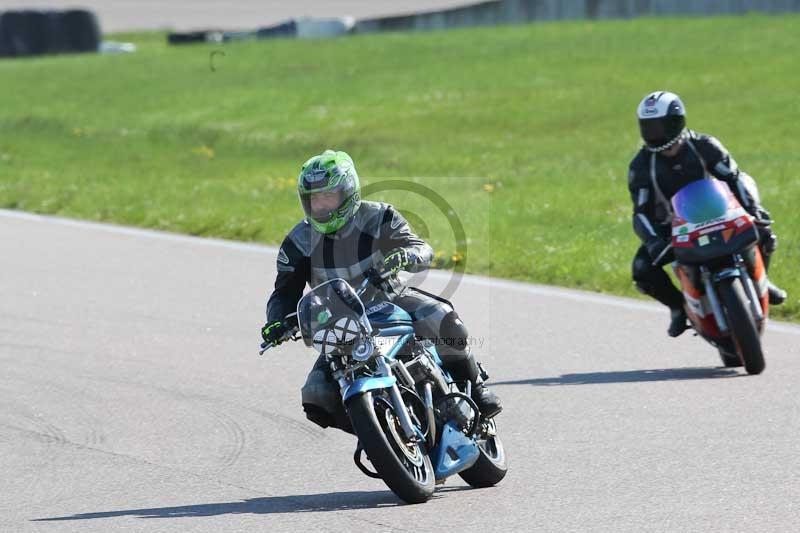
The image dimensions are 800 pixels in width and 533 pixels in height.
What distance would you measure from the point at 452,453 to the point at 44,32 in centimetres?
3307

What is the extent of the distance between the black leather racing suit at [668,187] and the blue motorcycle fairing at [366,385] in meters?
3.87

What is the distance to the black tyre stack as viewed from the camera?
38062 mm

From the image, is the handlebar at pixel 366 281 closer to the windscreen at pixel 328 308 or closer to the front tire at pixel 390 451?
the windscreen at pixel 328 308

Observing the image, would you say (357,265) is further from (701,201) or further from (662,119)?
(662,119)

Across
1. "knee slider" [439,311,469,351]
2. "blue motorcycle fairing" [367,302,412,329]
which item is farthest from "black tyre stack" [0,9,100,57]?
"blue motorcycle fairing" [367,302,412,329]

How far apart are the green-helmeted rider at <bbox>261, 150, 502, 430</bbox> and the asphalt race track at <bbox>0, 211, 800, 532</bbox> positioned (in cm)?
54

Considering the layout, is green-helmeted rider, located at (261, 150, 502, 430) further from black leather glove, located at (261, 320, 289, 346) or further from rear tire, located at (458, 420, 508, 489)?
rear tire, located at (458, 420, 508, 489)

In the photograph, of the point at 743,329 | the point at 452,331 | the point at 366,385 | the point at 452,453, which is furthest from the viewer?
the point at 743,329

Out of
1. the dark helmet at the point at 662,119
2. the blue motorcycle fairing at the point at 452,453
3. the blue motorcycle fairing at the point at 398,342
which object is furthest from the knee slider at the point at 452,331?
the dark helmet at the point at 662,119

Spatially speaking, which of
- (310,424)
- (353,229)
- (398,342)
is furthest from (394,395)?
(310,424)

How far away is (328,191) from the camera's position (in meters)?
6.86

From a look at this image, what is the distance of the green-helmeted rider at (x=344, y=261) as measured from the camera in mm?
6852

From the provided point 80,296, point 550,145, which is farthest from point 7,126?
point 80,296

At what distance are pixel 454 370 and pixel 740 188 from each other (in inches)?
135
